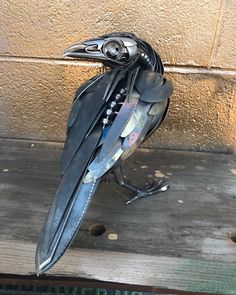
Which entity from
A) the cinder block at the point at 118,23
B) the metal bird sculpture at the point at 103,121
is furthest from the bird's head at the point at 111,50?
the cinder block at the point at 118,23

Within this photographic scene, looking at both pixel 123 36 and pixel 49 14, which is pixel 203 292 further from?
pixel 49 14

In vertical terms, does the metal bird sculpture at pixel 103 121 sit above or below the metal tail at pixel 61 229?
above

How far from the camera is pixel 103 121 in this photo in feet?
2.51

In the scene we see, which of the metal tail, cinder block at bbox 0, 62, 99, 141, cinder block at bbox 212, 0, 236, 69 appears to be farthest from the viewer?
cinder block at bbox 0, 62, 99, 141

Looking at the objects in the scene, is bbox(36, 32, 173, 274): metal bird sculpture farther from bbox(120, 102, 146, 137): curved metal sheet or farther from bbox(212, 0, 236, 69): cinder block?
bbox(212, 0, 236, 69): cinder block

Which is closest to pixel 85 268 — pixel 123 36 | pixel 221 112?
pixel 123 36

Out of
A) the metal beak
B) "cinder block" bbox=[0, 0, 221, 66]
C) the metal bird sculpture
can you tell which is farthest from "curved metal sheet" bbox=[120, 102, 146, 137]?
"cinder block" bbox=[0, 0, 221, 66]

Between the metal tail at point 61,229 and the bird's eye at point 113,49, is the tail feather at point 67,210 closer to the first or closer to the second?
the metal tail at point 61,229

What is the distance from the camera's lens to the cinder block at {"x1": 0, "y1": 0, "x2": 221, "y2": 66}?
991mm

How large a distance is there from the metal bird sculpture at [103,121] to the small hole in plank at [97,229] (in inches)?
4.5

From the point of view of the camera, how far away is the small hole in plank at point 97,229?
2.61 ft

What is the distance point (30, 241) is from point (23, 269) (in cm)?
6

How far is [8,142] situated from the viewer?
114 centimetres

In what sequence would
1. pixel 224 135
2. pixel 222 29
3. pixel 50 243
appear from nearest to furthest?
pixel 50 243
pixel 222 29
pixel 224 135
